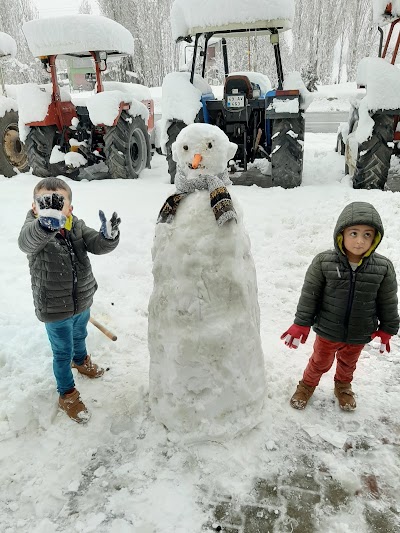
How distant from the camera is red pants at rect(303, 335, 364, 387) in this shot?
93.4 inches

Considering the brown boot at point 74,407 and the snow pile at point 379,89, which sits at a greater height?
the snow pile at point 379,89

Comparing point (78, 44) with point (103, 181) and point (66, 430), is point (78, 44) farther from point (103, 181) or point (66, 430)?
point (66, 430)

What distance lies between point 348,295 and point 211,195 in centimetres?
91

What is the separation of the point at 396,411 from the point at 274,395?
0.69m

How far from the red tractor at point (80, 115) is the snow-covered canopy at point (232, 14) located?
1.37 meters

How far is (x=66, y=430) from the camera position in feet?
7.50

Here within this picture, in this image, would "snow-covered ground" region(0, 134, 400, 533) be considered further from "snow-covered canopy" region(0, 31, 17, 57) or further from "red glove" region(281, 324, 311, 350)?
"snow-covered canopy" region(0, 31, 17, 57)

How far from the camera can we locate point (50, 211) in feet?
6.54

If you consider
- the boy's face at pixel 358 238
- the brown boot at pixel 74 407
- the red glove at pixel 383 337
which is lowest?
the brown boot at pixel 74 407

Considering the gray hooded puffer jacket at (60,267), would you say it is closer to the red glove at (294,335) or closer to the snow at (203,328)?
the snow at (203,328)

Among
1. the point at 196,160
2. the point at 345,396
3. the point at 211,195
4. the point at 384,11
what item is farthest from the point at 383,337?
the point at 384,11

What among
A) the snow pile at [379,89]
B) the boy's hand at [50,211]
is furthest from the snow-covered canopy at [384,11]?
the boy's hand at [50,211]

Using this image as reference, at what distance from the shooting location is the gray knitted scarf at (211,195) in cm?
191

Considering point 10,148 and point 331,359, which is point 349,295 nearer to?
point 331,359
